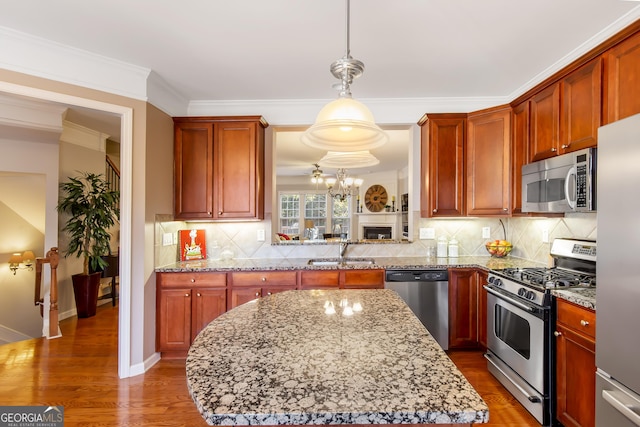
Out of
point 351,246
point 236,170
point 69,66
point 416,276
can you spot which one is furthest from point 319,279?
point 69,66

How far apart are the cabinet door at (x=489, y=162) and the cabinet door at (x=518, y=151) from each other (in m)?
0.03

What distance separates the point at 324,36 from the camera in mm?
2244

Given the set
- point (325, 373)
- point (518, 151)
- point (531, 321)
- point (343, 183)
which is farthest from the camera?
point (343, 183)

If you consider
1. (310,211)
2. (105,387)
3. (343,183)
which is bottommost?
(105,387)

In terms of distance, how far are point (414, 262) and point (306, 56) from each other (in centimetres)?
213

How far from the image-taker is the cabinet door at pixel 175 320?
292 cm

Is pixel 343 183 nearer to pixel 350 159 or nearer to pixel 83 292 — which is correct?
pixel 350 159

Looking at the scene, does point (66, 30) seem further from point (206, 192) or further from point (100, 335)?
point (100, 335)

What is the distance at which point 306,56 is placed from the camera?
8.27 ft

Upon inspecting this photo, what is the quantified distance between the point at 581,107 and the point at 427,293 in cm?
183

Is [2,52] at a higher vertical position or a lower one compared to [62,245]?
higher

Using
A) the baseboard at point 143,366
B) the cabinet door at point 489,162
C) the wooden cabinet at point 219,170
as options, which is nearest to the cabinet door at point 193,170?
the wooden cabinet at point 219,170

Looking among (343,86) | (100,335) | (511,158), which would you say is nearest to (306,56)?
(343,86)

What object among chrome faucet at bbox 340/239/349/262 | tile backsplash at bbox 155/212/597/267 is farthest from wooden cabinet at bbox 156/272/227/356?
chrome faucet at bbox 340/239/349/262
